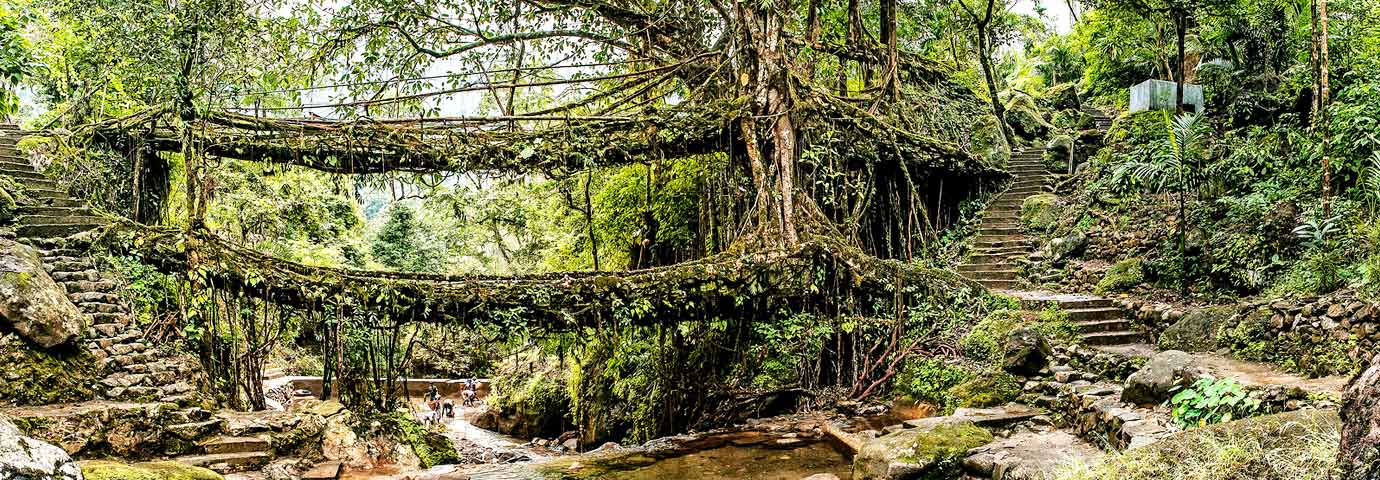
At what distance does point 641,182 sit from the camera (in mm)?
10898

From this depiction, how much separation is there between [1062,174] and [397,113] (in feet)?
36.0

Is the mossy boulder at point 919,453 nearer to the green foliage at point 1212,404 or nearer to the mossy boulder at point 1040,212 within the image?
the green foliage at point 1212,404

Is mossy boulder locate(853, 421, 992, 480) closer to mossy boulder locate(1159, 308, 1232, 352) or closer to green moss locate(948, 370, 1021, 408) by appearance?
green moss locate(948, 370, 1021, 408)

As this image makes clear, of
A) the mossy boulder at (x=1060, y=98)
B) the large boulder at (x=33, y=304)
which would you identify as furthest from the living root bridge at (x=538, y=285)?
the mossy boulder at (x=1060, y=98)

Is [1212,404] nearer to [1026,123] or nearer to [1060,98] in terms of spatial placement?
[1026,123]

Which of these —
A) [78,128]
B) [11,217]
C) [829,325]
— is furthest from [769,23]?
[11,217]

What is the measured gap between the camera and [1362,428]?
7.93 ft

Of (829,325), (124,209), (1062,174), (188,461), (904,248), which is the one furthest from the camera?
(1062,174)

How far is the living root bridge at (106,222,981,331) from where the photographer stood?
7.20 m

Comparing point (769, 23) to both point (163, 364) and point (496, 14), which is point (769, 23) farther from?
point (163, 364)

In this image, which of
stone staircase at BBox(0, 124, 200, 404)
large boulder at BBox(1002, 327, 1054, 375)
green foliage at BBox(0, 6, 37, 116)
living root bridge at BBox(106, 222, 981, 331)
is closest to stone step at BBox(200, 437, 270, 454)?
stone staircase at BBox(0, 124, 200, 404)

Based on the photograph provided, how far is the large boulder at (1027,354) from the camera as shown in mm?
7840

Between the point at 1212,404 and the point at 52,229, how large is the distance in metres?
10.1

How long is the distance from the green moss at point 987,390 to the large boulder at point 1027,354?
0.12 m
